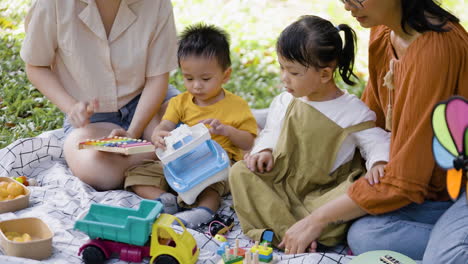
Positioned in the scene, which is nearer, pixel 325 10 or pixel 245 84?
pixel 245 84

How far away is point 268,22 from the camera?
5223mm

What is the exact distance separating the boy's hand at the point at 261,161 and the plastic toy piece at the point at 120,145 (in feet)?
1.23

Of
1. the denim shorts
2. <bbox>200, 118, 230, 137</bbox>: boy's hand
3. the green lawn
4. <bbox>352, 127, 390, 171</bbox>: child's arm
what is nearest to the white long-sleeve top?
<bbox>352, 127, 390, 171</bbox>: child's arm

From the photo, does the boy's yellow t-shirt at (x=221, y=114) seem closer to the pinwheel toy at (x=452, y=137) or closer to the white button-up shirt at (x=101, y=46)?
the white button-up shirt at (x=101, y=46)

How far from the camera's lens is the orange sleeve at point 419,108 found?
76.5 inches

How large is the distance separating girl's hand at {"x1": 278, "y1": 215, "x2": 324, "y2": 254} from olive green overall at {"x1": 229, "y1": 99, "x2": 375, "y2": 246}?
3.5 inches

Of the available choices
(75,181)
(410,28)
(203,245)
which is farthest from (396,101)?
(75,181)

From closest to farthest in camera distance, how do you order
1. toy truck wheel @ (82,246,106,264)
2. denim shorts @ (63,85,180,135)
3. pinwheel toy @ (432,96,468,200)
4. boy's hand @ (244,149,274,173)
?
A: pinwheel toy @ (432,96,468,200), toy truck wheel @ (82,246,106,264), boy's hand @ (244,149,274,173), denim shorts @ (63,85,180,135)

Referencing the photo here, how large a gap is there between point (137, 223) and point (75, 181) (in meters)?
0.80

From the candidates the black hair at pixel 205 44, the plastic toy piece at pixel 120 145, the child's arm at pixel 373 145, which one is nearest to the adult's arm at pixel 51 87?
the plastic toy piece at pixel 120 145

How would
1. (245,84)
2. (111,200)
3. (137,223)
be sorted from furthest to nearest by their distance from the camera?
(245,84), (111,200), (137,223)

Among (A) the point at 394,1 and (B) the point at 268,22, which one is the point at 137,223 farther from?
(B) the point at 268,22

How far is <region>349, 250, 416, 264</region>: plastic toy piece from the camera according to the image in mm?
1902

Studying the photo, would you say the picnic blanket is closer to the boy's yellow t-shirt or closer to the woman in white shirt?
the woman in white shirt
